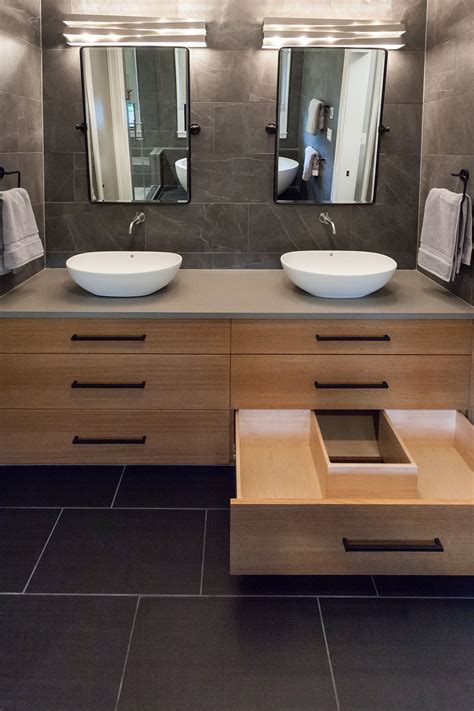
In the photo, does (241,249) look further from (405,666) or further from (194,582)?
(405,666)

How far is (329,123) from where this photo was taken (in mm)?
3125

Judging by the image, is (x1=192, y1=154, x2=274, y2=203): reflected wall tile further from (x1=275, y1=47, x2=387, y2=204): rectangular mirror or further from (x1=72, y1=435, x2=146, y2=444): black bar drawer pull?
(x1=72, y1=435, x2=146, y2=444): black bar drawer pull

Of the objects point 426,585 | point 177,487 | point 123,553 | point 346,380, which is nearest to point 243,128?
point 346,380

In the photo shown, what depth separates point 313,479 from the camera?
2395 millimetres

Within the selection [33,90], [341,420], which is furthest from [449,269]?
[33,90]

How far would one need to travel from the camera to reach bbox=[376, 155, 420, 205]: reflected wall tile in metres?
3.26

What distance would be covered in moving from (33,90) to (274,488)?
6.51 feet

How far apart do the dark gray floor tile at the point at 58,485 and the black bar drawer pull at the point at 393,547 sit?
3.22 feet

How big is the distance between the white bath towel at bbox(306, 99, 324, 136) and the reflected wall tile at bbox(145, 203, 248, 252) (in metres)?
0.45

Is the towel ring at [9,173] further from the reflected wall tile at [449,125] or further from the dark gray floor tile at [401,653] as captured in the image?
the dark gray floor tile at [401,653]

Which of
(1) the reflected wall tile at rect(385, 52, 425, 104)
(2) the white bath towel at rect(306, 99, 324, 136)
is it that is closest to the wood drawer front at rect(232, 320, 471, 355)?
(2) the white bath towel at rect(306, 99, 324, 136)

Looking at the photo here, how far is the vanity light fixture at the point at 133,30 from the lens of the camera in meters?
3.04

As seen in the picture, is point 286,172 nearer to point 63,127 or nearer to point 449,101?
point 449,101

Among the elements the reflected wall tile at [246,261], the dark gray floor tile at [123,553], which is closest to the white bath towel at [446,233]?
the reflected wall tile at [246,261]
